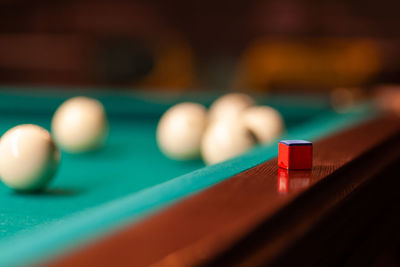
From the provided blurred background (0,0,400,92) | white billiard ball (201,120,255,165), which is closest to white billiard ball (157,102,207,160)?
white billiard ball (201,120,255,165)

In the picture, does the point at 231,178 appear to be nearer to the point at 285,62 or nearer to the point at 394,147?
the point at 394,147

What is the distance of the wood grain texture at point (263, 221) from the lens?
0.43m

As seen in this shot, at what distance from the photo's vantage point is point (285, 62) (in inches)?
267

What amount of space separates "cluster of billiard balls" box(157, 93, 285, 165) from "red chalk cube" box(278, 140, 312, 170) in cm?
45

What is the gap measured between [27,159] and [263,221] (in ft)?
2.00

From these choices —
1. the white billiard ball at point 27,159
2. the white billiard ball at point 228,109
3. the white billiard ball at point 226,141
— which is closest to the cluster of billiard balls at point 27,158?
the white billiard ball at point 27,159

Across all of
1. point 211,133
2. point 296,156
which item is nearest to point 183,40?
point 211,133

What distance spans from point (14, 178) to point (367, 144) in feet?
2.26

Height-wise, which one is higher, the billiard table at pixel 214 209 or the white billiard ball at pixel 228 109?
the white billiard ball at pixel 228 109

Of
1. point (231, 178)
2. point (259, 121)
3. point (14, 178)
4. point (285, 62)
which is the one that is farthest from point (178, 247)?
point (285, 62)

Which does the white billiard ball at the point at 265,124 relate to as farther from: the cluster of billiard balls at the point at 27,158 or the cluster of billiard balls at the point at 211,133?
the cluster of billiard balls at the point at 27,158

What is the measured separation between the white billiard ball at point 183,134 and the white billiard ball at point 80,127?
21 cm

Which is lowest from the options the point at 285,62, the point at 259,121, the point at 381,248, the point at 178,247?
the point at 381,248

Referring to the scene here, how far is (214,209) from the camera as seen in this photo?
56 cm
